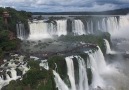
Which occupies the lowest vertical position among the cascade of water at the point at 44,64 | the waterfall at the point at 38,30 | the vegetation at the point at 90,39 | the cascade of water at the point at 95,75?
the cascade of water at the point at 95,75

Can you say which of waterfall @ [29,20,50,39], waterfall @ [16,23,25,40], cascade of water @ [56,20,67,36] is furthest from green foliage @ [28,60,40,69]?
cascade of water @ [56,20,67,36]

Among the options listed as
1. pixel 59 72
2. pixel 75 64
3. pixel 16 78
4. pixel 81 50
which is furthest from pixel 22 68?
pixel 81 50

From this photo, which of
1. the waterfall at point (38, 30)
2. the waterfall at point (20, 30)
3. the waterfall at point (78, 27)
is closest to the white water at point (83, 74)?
the waterfall at point (38, 30)

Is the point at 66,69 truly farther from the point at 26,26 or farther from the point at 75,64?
the point at 26,26

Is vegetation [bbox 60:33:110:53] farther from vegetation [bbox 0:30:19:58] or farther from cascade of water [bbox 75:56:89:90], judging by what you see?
vegetation [bbox 0:30:19:58]

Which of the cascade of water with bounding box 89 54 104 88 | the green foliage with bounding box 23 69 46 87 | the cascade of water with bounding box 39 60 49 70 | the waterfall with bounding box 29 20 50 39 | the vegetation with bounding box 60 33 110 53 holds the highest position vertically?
the waterfall with bounding box 29 20 50 39

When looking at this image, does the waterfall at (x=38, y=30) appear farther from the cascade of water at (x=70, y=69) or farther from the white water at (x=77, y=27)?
the cascade of water at (x=70, y=69)

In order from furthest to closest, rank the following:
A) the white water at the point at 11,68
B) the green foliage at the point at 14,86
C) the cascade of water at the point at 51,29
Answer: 1. the cascade of water at the point at 51,29
2. the white water at the point at 11,68
3. the green foliage at the point at 14,86

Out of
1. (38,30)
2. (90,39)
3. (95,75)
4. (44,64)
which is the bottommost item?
(95,75)

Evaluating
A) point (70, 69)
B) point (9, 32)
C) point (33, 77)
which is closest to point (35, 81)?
point (33, 77)

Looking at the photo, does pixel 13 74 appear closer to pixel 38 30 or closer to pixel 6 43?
pixel 6 43

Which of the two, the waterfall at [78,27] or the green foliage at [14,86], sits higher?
the waterfall at [78,27]
